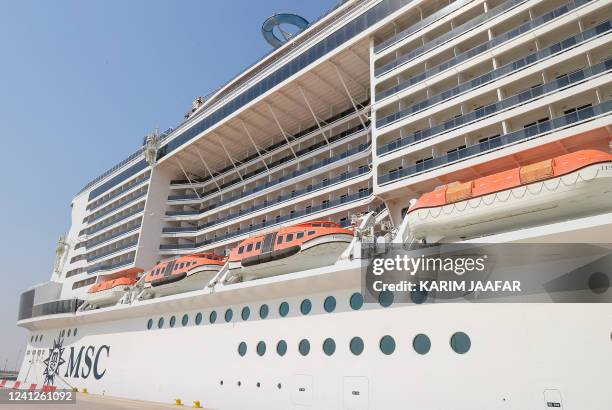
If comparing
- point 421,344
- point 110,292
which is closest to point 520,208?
point 421,344

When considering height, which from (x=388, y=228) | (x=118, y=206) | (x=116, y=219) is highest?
(x=118, y=206)

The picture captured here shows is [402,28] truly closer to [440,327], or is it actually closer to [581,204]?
[581,204]

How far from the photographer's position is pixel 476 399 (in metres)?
11.0

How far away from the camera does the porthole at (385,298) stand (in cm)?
1374

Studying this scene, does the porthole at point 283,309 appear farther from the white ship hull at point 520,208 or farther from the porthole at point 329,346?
the white ship hull at point 520,208

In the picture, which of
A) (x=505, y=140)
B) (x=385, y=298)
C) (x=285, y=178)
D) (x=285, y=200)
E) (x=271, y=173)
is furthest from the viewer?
(x=271, y=173)

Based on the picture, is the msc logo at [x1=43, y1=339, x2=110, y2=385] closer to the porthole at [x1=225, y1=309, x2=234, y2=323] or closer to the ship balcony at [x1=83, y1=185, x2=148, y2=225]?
the porthole at [x1=225, y1=309, x2=234, y2=323]

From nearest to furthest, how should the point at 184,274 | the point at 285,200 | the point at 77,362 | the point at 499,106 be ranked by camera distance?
the point at 499,106 → the point at 184,274 → the point at 77,362 → the point at 285,200

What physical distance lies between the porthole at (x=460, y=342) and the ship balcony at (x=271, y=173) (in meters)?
17.9

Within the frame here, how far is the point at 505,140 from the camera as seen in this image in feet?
54.1

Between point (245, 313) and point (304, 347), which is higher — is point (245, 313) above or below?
above

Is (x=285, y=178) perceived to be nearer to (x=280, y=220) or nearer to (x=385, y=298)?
(x=280, y=220)

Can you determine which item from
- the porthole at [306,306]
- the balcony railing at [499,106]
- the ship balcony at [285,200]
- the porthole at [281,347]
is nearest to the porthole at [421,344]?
the porthole at [306,306]

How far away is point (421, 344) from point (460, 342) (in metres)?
1.18
